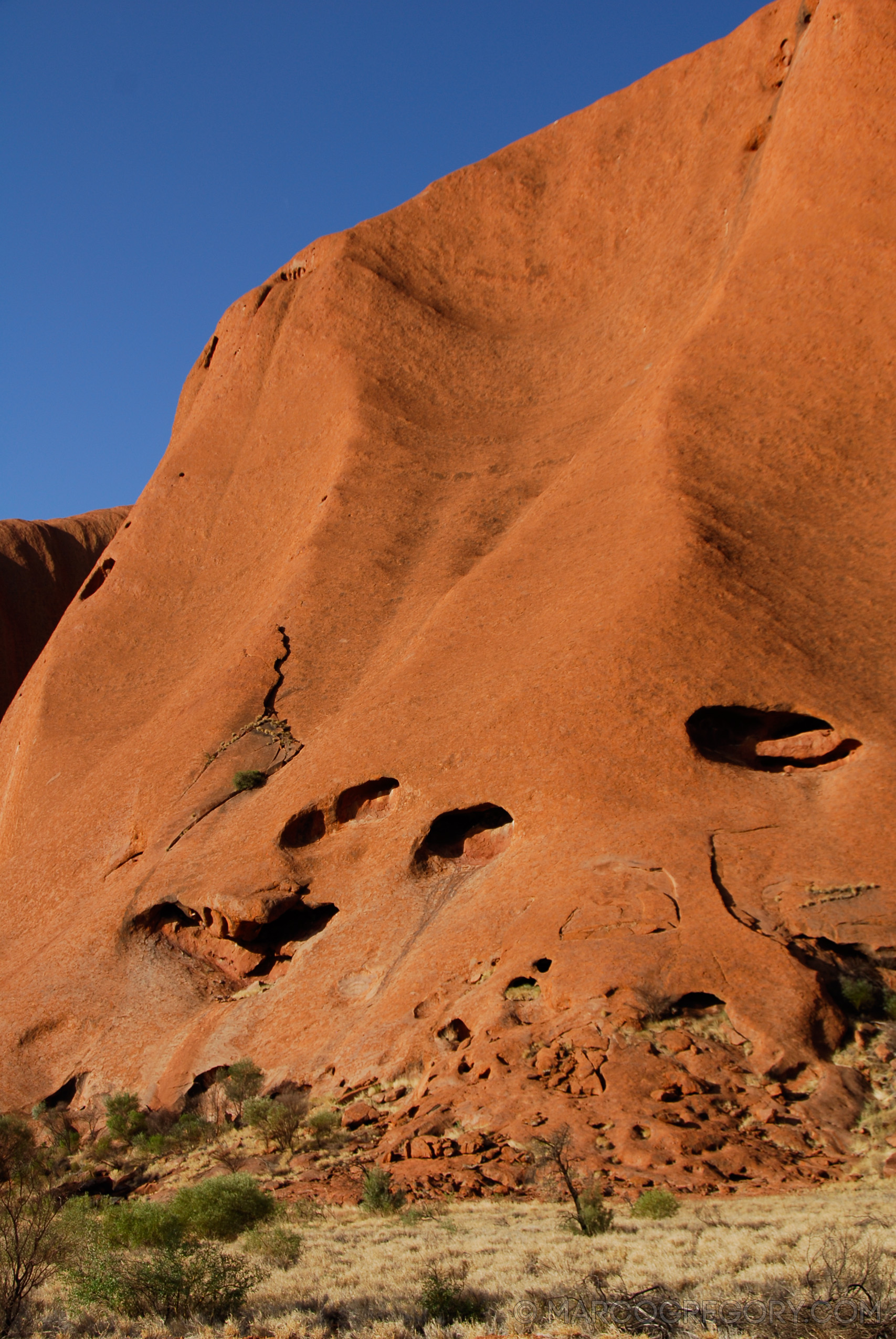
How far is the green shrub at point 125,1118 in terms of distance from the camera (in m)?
15.8

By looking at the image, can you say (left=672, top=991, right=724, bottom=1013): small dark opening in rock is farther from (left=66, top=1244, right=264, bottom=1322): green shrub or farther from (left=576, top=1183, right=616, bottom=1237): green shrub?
(left=66, top=1244, right=264, bottom=1322): green shrub

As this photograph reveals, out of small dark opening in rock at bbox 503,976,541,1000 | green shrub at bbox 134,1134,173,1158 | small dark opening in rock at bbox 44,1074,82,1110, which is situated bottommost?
green shrub at bbox 134,1134,173,1158

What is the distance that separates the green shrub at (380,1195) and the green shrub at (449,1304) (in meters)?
3.41

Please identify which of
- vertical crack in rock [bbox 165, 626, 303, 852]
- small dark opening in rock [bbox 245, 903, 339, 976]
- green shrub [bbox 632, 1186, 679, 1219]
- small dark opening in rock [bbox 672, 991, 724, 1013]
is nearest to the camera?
green shrub [bbox 632, 1186, 679, 1219]

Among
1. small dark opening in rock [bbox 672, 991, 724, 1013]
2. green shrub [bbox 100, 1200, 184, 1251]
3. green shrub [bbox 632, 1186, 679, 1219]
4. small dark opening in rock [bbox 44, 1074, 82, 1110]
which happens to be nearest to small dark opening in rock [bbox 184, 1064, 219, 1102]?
small dark opening in rock [bbox 44, 1074, 82, 1110]

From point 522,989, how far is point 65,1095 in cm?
919

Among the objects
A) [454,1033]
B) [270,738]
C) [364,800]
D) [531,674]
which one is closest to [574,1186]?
[454,1033]

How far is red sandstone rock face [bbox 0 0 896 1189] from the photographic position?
13.3 m

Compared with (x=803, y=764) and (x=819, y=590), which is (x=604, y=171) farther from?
(x=803, y=764)

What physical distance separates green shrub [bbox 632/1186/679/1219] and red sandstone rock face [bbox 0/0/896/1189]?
0.81 m

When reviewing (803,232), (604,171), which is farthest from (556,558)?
(604,171)

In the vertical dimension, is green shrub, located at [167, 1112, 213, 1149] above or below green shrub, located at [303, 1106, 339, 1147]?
below

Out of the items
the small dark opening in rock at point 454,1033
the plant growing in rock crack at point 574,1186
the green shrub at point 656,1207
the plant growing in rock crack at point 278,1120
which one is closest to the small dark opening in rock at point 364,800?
the small dark opening in rock at point 454,1033

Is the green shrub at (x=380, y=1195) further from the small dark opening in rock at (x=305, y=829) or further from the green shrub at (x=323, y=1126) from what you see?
the small dark opening in rock at (x=305, y=829)
